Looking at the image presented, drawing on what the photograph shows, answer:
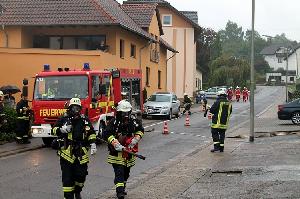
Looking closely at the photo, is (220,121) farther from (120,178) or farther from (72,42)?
(72,42)

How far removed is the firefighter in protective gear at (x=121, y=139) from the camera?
9.75 meters

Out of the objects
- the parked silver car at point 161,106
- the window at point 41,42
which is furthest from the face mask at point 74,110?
the window at point 41,42

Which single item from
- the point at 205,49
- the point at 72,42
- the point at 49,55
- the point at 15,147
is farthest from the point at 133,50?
the point at 205,49

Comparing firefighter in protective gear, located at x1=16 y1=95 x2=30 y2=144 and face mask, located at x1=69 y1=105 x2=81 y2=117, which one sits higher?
face mask, located at x1=69 y1=105 x2=81 y2=117

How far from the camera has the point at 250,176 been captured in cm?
1191

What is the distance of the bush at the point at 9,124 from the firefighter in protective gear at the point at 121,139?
10.7 m

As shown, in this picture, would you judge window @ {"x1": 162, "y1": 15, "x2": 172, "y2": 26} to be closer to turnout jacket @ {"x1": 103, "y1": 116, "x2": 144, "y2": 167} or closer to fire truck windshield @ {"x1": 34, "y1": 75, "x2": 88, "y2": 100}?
fire truck windshield @ {"x1": 34, "y1": 75, "x2": 88, "y2": 100}

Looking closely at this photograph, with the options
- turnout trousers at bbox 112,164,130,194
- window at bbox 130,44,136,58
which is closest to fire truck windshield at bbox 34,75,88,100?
turnout trousers at bbox 112,164,130,194

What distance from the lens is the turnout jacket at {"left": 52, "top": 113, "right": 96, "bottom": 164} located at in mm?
9039

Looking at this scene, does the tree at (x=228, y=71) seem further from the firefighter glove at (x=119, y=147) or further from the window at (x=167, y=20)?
the firefighter glove at (x=119, y=147)

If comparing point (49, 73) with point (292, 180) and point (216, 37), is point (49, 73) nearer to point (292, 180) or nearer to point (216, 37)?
point (292, 180)

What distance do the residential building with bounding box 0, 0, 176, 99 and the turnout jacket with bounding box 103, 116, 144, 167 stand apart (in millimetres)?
21412

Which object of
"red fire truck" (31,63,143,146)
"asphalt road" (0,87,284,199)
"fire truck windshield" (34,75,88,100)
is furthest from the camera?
"fire truck windshield" (34,75,88,100)

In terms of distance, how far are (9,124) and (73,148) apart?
1179 centimetres
